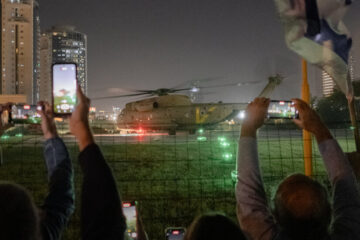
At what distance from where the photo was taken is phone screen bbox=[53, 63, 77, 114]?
2.58 metres

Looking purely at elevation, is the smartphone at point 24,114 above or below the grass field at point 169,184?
above

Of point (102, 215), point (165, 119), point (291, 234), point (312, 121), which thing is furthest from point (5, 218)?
point (165, 119)

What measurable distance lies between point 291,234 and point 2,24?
11820 centimetres

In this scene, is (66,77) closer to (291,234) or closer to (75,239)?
(291,234)

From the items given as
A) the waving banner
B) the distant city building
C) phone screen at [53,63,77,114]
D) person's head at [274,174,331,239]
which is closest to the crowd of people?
person's head at [274,174,331,239]

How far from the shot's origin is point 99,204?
163cm

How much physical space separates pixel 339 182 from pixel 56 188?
1718 mm

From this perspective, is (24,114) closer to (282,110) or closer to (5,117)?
(5,117)

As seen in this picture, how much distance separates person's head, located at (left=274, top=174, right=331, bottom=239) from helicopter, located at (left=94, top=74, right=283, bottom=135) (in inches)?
1077

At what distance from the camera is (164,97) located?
34000mm

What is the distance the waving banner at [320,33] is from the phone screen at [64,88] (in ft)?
9.09

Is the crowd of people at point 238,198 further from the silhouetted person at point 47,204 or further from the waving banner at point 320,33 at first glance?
the waving banner at point 320,33

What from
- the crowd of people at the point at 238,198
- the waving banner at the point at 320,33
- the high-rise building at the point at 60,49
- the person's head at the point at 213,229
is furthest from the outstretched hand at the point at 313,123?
the high-rise building at the point at 60,49

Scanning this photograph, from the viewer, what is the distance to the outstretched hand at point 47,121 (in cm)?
229
